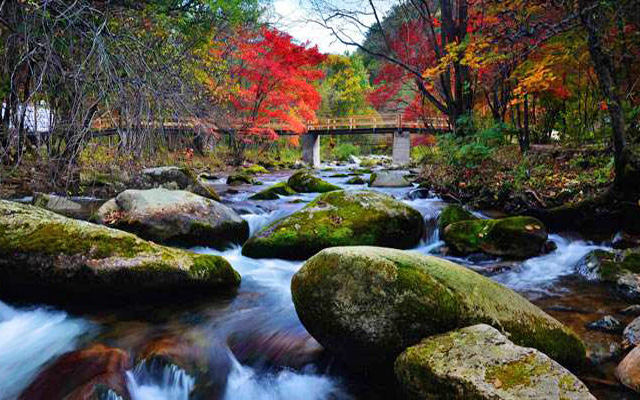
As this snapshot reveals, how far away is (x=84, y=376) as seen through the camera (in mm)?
2943

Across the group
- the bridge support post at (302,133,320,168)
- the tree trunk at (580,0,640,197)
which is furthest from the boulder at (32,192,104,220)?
the bridge support post at (302,133,320,168)

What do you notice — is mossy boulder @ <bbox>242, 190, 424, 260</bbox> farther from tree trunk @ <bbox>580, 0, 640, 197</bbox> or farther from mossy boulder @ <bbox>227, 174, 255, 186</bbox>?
mossy boulder @ <bbox>227, 174, 255, 186</bbox>

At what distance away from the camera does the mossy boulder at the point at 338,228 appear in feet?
19.2

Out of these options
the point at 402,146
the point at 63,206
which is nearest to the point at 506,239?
the point at 63,206

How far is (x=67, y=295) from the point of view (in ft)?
13.3

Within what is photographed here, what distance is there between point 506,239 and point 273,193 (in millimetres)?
6241

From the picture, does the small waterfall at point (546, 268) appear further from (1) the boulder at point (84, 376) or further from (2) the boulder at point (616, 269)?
(1) the boulder at point (84, 376)

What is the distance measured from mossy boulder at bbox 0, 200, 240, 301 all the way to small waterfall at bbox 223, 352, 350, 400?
4.57 ft

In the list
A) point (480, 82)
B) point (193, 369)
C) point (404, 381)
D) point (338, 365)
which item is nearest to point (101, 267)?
point (193, 369)

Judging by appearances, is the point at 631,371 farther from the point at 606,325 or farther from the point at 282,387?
the point at 282,387

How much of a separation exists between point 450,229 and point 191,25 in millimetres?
5310

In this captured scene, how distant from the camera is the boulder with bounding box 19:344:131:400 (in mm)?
2736

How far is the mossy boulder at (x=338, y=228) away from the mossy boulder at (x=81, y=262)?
5.87 ft

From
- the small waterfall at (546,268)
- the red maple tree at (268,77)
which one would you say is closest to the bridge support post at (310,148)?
the red maple tree at (268,77)
